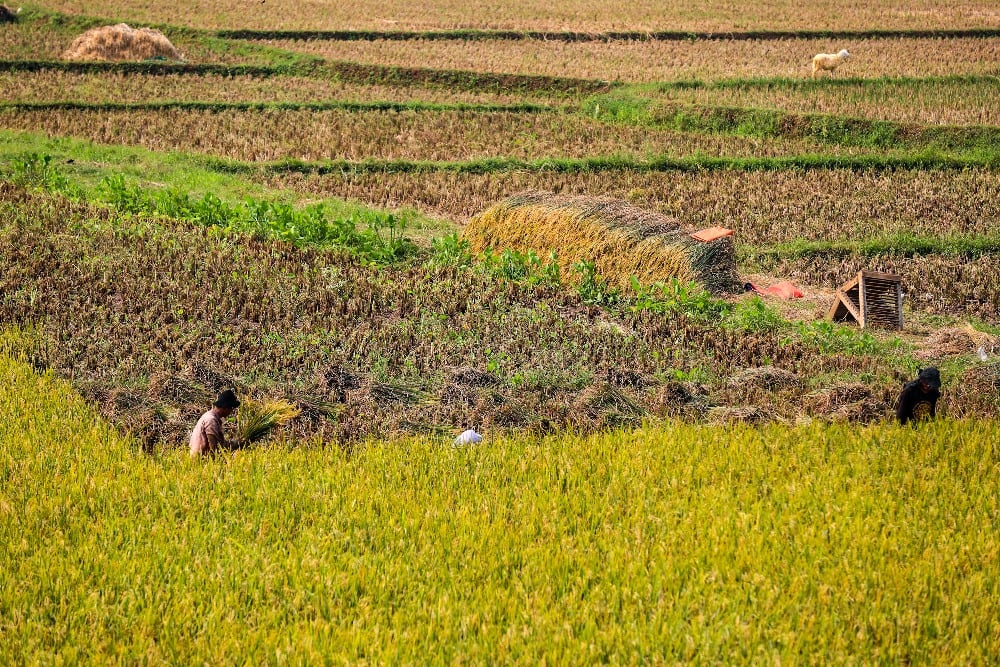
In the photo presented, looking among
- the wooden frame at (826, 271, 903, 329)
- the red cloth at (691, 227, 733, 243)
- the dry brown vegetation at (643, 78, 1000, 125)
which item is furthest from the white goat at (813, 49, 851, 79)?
the wooden frame at (826, 271, 903, 329)

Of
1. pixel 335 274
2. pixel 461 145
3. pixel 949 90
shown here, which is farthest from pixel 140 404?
pixel 949 90

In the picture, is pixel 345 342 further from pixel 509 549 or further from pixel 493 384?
pixel 509 549

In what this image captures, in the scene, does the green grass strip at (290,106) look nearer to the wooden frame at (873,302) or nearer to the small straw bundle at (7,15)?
the small straw bundle at (7,15)

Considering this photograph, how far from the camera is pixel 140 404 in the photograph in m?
8.12

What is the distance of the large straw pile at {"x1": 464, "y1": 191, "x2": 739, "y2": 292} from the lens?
11531 mm

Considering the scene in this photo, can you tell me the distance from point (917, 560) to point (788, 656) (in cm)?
125

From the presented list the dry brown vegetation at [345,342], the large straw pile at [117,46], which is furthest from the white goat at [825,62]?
the dry brown vegetation at [345,342]

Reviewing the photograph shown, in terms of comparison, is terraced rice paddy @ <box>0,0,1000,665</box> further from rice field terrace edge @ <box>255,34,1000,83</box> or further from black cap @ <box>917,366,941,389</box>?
rice field terrace edge @ <box>255,34,1000,83</box>

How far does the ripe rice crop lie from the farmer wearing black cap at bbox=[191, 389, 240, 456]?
11252 mm

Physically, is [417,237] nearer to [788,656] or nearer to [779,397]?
[779,397]

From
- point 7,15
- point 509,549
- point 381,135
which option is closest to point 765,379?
point 509,549

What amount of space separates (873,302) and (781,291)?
1296mm

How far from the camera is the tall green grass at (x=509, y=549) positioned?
513 cm

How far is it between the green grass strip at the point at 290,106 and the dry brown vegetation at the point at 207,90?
453mm
